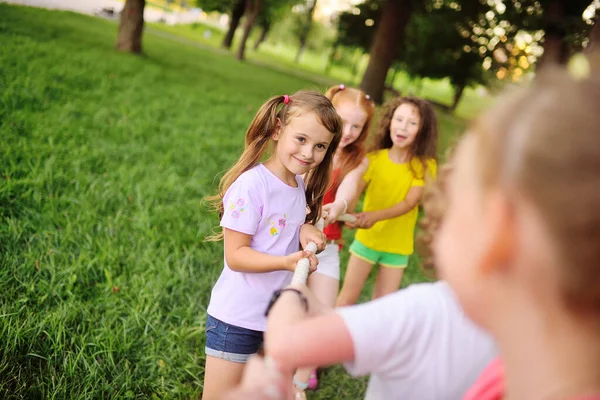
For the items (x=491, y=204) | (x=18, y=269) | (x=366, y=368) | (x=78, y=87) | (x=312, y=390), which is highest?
(x=491, y=204)

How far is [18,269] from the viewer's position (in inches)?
110

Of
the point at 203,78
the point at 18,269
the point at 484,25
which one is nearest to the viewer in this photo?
the point at 18,269

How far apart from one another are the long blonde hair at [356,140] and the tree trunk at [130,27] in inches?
420

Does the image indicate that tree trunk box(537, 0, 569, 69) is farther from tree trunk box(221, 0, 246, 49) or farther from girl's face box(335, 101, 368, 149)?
tree trunk box(221, 0, 246, 49)

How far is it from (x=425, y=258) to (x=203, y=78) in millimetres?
12011

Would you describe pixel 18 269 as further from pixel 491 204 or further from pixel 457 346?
pixel 491 204

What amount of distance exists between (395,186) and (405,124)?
0.44 m

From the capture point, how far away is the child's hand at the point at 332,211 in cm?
248

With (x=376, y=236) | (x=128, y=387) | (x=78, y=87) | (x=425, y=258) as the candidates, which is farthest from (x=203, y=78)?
(x=425, y=258)

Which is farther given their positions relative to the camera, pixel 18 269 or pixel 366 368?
pixel 18 269

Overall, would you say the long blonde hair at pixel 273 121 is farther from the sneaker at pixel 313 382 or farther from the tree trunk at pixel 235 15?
the tree trunk at pixel 235 15

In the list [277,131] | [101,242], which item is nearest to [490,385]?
[277,131]

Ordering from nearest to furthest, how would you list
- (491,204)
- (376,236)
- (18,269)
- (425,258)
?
(491,204), (425,258), (18,269), (376,236)

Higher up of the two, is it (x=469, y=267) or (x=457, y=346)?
(x=469, y=267)
